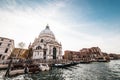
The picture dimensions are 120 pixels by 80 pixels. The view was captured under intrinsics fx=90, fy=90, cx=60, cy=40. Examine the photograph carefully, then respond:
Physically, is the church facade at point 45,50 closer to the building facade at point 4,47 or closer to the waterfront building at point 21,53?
the waterfront building at point 21,53

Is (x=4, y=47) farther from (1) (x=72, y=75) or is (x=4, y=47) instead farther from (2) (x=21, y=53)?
(1) (x=72, y=75)

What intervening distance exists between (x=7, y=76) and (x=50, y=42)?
35198 mm

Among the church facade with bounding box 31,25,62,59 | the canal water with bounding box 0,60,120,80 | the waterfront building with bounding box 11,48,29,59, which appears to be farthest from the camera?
the waterfront building with bounding box 11,48,29,59

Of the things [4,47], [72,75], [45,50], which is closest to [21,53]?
[45,50]

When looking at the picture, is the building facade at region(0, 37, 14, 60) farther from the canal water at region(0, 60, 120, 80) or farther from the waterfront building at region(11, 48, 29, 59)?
the canal water at region(0, 60, 120, 80)

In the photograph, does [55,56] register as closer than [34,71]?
No

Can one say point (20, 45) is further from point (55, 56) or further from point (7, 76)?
point (7, 76)

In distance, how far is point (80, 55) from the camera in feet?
300

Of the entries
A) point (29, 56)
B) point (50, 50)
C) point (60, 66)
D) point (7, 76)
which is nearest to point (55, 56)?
point (50, 50)

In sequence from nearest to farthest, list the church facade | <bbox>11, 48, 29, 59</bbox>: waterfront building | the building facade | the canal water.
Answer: the canal water → the building facade → the church facade → <bbox>11, 48, 29, 59</bbox>: waterfront building

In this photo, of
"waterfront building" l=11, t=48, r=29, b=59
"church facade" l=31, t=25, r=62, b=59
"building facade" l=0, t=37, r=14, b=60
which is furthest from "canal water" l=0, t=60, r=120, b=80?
"waterfront building" l=11, t=48, r=29, b=59

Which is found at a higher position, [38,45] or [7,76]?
[38,45]

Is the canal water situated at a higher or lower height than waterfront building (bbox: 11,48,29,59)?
lower

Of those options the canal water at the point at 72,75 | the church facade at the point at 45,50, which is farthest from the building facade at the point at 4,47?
the canal water at the point at 72,75
